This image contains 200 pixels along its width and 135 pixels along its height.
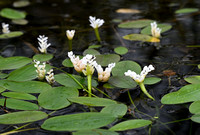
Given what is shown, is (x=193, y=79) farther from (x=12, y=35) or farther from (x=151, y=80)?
(x=12, y=35)

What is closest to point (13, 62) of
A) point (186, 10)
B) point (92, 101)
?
point (92, 101)

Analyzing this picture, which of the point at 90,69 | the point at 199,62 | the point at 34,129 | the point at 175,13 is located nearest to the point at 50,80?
the point at 90,69

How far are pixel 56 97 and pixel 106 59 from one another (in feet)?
1.35

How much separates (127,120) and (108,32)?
98 cm

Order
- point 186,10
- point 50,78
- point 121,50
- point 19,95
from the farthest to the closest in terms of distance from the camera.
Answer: point 186,10 < point 121,50 < point 50,78 < point 19,95

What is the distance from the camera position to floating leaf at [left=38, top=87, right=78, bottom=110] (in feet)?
3.13

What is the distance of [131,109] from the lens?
37.1 inches

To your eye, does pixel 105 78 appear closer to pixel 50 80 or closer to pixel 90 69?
pixel 90 69

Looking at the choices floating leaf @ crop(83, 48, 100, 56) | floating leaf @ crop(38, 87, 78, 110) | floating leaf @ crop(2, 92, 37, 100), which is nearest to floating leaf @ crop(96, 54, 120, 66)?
floating leaf @ crop(83, 48, 100, 56)

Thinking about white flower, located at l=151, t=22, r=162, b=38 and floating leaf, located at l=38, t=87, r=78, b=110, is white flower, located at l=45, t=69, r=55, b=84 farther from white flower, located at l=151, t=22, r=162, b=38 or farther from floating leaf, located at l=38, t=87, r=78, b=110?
white flower, located at l=151, t=22, r=162, b=38

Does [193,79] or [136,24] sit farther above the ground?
[136,24]

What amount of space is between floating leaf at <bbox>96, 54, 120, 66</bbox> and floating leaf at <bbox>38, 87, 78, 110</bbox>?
30 centimetres

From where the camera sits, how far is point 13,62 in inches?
51.9

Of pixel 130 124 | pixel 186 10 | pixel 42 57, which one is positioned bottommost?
pixel 130 124
